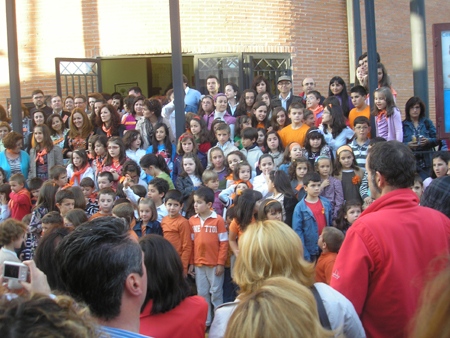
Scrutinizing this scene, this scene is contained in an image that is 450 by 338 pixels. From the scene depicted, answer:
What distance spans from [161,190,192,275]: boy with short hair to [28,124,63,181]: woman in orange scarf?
2.85 meters

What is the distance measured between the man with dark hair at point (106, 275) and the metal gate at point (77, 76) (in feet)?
29.1

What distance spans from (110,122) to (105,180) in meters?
1.78

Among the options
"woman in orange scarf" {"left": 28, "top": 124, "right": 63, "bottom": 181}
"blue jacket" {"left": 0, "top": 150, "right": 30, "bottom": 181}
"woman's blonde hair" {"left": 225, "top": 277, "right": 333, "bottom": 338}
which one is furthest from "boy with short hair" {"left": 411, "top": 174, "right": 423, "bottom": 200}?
"blue jacket" {"left": 0, "top": 150, "right": 30, "bottom": 181}

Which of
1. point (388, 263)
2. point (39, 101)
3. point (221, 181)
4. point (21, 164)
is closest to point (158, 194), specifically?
point (221, 181)

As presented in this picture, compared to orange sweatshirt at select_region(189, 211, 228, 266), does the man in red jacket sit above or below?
above

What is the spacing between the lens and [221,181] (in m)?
6.08

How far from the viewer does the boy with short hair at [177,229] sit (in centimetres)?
519

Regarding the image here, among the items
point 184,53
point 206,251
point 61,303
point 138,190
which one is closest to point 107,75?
point 184,53

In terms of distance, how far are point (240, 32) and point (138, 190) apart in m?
5.87

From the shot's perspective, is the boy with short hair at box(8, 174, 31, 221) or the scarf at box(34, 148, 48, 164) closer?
the boy with short hair at box(8, 174, 31, 221)

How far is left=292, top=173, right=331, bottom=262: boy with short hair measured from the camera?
5.03m

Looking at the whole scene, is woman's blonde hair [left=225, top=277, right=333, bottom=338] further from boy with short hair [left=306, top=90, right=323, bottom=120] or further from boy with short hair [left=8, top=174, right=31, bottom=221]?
boy with short hair [left=306, top=90, right=323, bottom=120]

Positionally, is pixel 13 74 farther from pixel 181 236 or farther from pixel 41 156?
pixel 181 236

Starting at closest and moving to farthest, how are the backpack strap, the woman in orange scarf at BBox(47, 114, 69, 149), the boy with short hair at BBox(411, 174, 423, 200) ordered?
the backpack strap, the boy with short hair at BBox(411, 174, 423, 200), the woman in orange scarf at BBox(47, 114, 69, 149)
